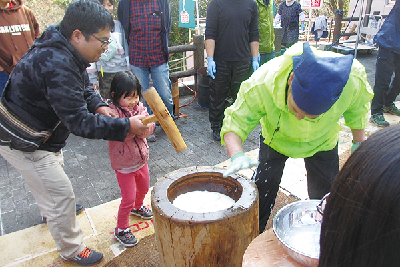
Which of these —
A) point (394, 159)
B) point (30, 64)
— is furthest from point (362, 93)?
point (30, 64)

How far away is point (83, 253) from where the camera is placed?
2.29m

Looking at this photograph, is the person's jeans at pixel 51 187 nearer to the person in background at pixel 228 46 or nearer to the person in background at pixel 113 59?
the person in background at pixel 228 46

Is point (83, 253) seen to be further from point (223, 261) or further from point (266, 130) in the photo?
point (266, 130)

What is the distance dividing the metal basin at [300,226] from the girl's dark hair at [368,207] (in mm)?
551

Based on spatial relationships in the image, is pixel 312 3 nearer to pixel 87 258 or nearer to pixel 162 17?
pixel 162 17

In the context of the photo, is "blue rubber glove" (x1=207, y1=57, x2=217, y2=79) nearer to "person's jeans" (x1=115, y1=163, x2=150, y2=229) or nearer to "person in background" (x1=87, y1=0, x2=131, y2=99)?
"person in background" (x1=87, y1=0, x2=131, y2=99)

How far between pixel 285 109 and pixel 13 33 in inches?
141

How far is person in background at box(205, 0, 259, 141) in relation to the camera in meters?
4.07

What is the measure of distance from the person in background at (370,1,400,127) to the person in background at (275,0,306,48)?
3.17 metres

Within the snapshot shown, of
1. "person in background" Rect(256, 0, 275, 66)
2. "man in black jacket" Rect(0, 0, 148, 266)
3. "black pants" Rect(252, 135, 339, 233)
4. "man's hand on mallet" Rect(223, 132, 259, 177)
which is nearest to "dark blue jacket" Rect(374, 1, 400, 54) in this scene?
"person in background" Rect(256, 0, 275, 66)

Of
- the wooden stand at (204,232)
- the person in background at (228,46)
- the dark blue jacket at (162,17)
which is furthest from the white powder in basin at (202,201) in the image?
the dark blue jacket at (162,17)

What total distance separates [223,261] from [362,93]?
1397 millimetres

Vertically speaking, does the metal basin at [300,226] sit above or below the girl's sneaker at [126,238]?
above

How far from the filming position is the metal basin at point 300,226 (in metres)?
1.39
